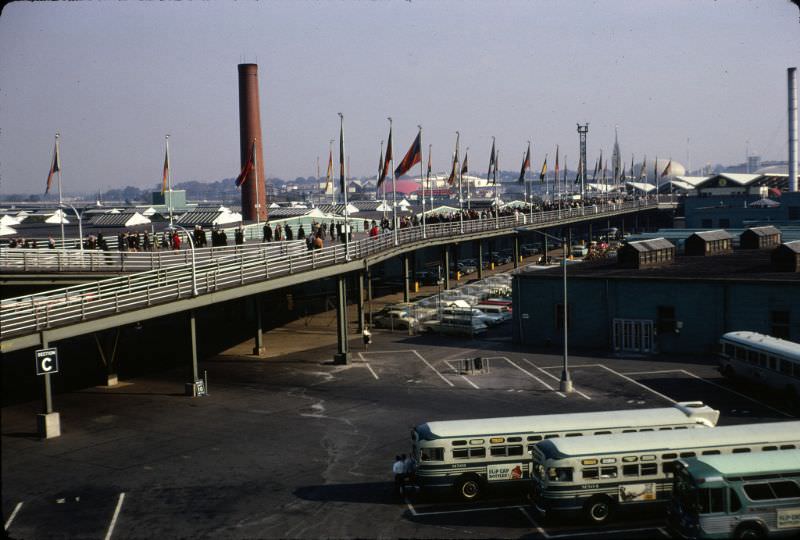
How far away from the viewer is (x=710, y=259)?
194ft

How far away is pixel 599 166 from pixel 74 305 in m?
125

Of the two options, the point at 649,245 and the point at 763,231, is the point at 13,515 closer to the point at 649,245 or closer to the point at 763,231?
the point at 649,245

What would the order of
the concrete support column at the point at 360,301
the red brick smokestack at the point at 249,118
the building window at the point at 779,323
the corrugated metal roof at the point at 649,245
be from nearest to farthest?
the building window at the point at 779,323, the concrete support column at the point at 360,301, the corrugated metal roof at the point at 649,245, the red brick smokestack at the point at 249,118

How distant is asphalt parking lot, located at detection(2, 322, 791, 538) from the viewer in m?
23.7

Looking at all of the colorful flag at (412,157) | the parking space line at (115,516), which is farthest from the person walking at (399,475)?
the colorful flag at (412,157)

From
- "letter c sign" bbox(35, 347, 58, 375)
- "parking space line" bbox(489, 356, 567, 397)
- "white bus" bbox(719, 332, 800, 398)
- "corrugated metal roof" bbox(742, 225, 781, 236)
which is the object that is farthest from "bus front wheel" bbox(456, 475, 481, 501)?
"corrugated metal roof" bbox(742, 225, 781, 236)

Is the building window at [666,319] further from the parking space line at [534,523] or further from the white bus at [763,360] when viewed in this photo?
the parking space line at [534,523]

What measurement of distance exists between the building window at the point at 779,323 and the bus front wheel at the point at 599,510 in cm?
2752

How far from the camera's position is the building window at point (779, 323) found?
151 feet

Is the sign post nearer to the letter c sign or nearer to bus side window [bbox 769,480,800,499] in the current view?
the letter c sign

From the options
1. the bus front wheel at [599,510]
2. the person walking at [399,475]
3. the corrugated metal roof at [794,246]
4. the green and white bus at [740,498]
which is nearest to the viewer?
the green and white bus at [740,498]

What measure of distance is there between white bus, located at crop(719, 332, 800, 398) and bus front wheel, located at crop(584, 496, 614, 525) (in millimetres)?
16110

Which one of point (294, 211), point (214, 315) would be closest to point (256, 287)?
point (214, 315)

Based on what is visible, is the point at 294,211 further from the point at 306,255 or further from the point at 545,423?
the point at 545,423
